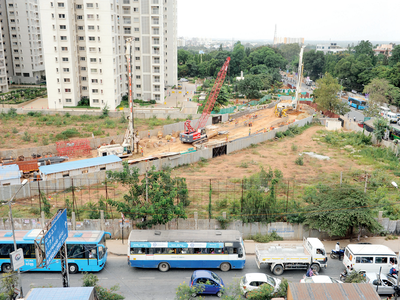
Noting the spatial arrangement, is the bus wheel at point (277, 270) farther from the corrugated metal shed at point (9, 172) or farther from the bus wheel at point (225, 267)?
the corrugated metal shed at point (9, 172)

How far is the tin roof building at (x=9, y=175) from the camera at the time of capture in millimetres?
30391

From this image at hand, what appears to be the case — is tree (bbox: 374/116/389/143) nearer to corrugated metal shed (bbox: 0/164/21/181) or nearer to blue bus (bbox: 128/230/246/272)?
blue bus (bbox: 128/230/246/272)

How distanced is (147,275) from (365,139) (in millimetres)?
39319

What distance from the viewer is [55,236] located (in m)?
13.8

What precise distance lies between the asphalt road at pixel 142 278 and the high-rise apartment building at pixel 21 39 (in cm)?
8453

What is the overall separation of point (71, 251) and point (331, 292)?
1374cm

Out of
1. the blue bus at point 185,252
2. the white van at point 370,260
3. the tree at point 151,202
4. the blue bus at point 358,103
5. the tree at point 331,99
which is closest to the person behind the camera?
the white van at point 370,260

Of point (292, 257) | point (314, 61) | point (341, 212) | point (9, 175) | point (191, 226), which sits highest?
point (314, 61)

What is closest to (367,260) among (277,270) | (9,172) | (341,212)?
(341,212)

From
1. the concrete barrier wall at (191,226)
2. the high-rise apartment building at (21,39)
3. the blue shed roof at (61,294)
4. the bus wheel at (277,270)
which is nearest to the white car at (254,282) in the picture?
the bus wheel at (277,270)

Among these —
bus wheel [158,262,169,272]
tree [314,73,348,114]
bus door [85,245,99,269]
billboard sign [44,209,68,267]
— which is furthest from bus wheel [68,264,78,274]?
tree [314,73,348,114]

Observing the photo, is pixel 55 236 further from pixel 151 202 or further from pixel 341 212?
pixel 341 212

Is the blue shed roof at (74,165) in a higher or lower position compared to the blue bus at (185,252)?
higher

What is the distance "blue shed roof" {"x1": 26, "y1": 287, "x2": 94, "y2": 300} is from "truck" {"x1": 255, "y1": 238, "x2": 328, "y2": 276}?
Result: 10.4m
